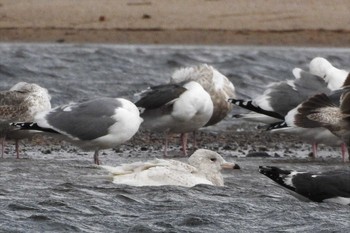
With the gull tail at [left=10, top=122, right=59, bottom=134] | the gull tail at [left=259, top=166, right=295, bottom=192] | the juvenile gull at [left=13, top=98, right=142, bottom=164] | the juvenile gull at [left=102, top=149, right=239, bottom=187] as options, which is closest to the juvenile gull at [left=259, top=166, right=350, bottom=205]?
Answer: the gull tail at [left=259, top=166, right=295, bottom=192]

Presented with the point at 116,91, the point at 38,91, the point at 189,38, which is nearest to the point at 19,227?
the point at 38,91

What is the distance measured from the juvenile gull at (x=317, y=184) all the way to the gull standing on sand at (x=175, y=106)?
3.53 m

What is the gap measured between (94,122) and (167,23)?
12322 millimetres

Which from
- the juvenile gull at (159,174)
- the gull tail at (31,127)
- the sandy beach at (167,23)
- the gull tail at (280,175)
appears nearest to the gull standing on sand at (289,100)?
the gull tail at (31,127)

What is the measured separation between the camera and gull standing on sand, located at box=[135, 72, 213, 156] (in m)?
13.9

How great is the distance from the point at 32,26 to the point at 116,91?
6.24 meters

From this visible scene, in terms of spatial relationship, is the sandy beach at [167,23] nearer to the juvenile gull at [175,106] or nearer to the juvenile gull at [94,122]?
the juvenile gull at [175,106]

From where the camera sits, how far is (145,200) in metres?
10.4

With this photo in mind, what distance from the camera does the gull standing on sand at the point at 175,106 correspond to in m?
13.9

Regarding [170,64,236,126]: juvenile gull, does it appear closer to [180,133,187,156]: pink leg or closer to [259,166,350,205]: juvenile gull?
[180,133,187,156]: pink leg

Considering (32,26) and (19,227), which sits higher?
(32,26)

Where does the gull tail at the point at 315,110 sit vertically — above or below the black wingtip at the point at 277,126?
above

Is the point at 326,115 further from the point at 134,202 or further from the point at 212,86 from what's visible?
the point at 134,202

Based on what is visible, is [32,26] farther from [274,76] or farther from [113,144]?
[113,144]
